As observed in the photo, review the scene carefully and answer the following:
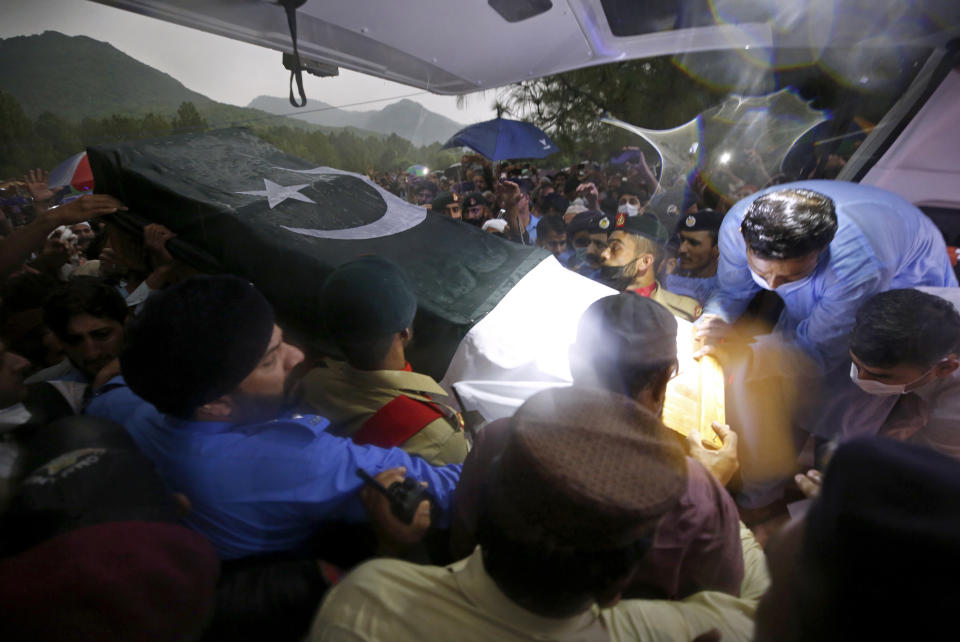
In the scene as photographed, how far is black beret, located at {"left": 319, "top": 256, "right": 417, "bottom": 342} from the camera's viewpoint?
1360mm

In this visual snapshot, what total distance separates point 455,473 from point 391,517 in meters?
0.27

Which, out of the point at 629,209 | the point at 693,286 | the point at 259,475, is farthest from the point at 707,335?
the point at 629,209

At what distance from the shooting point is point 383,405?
1354 mm

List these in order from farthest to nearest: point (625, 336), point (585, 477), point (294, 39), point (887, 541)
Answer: point (294, 39)
point (625, 336)
point (585, 477)
point (887, 541)

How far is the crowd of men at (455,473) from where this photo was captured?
0.51 m

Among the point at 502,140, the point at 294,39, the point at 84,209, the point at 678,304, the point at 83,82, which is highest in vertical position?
the point at 294,39

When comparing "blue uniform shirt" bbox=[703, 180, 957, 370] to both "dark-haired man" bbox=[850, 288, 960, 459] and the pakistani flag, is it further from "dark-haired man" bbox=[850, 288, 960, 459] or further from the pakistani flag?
the pakistani flag

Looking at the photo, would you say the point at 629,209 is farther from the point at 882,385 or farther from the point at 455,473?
the point at 455,473

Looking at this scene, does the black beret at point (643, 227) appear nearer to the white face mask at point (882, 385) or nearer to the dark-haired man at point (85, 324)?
the white face mask at point (882, 385)

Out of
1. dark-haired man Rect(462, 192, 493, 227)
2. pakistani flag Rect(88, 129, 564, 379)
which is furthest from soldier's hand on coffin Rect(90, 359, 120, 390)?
dark-haired man Rect(462, 192, 493, 227)

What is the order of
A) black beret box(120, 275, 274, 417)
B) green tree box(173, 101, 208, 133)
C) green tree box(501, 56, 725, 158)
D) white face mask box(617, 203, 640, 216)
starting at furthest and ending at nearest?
green tree box(501, 56, 725, 158), white face mask box(617, 203, 640, 216), green tree box(173, 101, 208, 133), black beret box(120, 275, 274, 417)

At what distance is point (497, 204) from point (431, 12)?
12.7 ft

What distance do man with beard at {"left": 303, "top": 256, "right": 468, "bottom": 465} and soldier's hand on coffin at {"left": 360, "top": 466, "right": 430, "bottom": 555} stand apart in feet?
0.74

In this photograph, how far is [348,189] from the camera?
2557 mm
